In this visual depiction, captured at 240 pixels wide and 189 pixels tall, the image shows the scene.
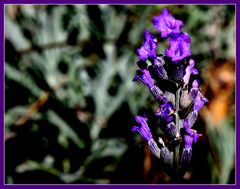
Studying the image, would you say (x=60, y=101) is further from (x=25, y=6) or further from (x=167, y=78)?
(x=167, y=78)

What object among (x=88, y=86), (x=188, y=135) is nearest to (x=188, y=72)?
(x=188, y=135)

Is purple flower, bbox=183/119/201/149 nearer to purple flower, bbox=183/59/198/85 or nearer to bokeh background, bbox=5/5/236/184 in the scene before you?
purple flower, bbox=183/59/198/85

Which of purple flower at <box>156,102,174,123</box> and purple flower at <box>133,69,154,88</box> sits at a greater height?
purple flower at <box>133,69,154,88</box>

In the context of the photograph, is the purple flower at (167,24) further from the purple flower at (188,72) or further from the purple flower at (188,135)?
the purple flower at (188,135)

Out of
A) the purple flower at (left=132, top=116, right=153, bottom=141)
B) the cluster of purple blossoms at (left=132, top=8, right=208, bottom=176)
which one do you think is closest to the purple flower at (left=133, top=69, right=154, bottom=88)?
the cluster of purple blossoms at (left=132, top=8, right=208, bottom=176)

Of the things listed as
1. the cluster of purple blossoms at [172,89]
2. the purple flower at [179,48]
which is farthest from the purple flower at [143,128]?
the purple flower at [179,48]

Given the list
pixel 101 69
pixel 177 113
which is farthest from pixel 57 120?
pixel 177 113
